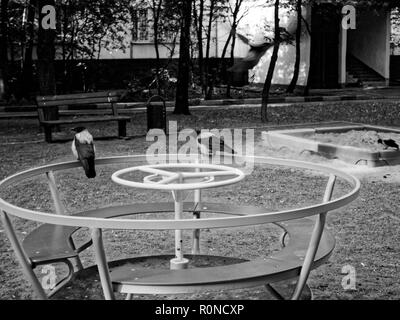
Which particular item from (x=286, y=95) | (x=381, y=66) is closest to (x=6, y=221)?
(x=286, y=95)

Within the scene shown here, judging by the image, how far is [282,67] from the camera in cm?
2991

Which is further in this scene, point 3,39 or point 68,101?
point 3,39

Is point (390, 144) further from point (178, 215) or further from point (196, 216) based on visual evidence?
point (178, 215)

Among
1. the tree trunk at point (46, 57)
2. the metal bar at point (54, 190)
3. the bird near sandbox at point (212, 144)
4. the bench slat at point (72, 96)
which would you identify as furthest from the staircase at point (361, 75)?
the metal bar at point (54, 190)

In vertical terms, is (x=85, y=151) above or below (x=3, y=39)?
below

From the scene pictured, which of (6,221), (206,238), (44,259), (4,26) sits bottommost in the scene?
(206,238)

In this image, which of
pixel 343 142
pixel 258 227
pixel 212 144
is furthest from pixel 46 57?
pixel 258 227

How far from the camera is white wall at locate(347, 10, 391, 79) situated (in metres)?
30.0

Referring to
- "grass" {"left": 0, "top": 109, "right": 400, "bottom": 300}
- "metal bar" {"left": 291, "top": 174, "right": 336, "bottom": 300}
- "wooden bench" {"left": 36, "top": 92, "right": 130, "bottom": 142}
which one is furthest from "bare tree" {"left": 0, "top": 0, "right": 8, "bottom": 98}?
"metal bar" {"left": 291, "top": 174, "right": 336, "bottom": 300}

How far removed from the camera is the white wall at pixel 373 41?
1182 inches

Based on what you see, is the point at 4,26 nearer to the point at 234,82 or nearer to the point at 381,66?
the point at 234,82

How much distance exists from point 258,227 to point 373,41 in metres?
25.7

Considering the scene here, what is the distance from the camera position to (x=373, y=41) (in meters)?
30.9
